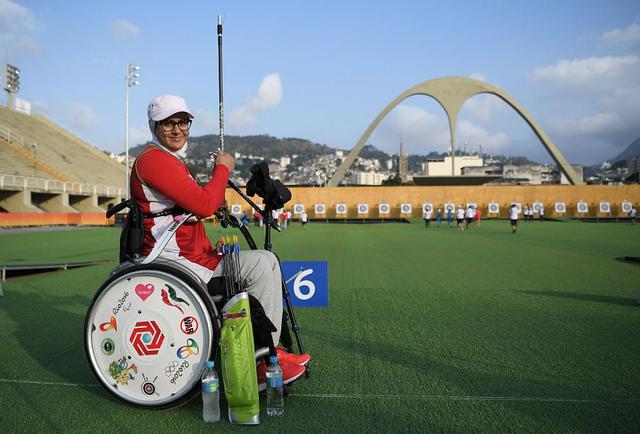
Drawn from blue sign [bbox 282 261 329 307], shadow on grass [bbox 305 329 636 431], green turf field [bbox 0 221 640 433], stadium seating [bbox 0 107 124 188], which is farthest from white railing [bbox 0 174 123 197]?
shadow on grass [bbox 305 329 636 431]

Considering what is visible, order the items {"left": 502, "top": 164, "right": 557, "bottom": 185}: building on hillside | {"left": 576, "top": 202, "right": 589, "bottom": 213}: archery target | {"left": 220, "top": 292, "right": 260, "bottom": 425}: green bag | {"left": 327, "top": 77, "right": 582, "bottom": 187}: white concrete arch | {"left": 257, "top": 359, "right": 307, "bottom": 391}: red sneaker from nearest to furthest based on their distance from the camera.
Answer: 1. {"left": 220, "top": 292, "right": 260, "bottom": 425}: green bag
2. {"left": 257, "top": 359, "right": 307, "bottom": 391}: red sneaker
3. {"left": 576, "top": 202, "right": 589, "bottom": 213}: archery target
4. {"left": 327, "top": 77, "right": 582, "bottom": 187}: white concrete arch
5. {"left": 502, "top": 164, "right": 557, "bottom": 185}: building on hillside

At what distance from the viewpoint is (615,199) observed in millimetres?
49844

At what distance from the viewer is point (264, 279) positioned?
3375mm

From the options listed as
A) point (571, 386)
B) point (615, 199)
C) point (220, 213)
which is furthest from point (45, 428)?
point (615, 199)

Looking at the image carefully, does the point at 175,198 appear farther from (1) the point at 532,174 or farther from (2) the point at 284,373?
(1) the point at 532,174

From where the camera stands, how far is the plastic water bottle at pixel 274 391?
3092mm

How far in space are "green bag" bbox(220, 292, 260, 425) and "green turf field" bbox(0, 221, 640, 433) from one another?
0.34 feet

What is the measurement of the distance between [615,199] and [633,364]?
52.2 metres

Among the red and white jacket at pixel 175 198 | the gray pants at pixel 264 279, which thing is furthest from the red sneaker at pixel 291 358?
the red and white jacket at pixel 175 198

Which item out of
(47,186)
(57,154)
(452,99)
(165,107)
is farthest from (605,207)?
(57,154)

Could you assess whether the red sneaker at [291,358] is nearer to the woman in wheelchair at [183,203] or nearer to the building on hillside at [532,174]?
the woman in wheelchair at [183,203]

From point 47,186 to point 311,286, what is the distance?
39.9 m

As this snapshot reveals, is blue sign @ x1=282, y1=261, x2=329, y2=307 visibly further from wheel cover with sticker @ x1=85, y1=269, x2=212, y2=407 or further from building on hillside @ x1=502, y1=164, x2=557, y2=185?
building on hillside @ x1=502, y1=164, x2=557, y2=185

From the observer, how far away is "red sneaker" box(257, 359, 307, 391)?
3.28 metres
